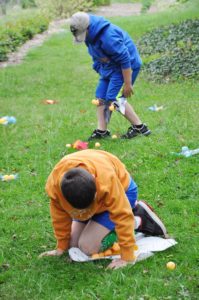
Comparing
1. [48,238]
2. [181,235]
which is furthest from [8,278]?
[181,235]

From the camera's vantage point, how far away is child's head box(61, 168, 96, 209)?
117 inches

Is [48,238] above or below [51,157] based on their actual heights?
above

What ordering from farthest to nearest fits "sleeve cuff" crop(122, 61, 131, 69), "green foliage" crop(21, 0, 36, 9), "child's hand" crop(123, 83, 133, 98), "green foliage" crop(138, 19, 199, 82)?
"green foliage" crop(21, 0, 36, 9)
"green foliage" crop(138, 19, 199, 82)
"child's hand" crop(123, 83, 133, 98)
"sleeve cuff" crop(122, 61, 131, 69)

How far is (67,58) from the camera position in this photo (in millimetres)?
12977

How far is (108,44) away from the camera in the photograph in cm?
536

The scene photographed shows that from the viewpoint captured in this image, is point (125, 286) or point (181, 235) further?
point (181, 235)

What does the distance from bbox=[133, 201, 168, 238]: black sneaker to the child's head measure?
2.42 feet

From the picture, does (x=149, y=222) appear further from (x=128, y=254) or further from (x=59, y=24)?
(x=59, y=24)

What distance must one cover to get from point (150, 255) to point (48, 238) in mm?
849

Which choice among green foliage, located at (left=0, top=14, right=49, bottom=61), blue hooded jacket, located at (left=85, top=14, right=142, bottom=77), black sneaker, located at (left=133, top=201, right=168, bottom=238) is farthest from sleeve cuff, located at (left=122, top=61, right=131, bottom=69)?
green foliage, located at (left=0, top=14, right=49, bottom=61)

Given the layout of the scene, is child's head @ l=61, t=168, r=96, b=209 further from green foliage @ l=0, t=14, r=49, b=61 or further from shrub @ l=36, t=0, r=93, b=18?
shrub @ l=36, t=0, r=93, b=18

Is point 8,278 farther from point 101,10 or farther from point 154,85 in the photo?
point 101,10

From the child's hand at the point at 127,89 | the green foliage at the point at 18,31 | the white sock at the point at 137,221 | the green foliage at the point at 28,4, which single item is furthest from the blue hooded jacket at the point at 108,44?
the green foliage at the point at 28,4

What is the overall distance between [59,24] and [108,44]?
15.7 meters
